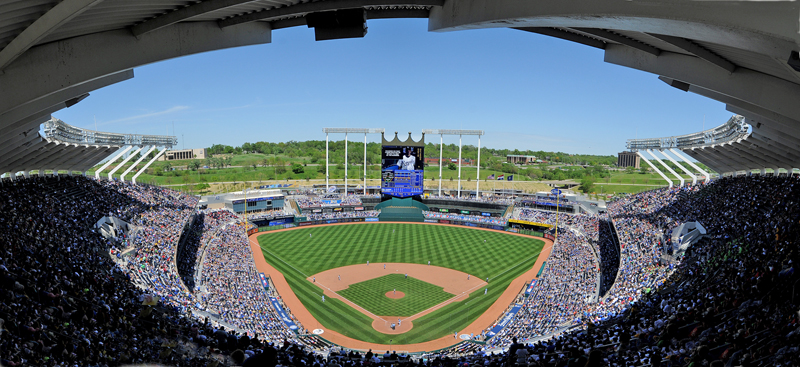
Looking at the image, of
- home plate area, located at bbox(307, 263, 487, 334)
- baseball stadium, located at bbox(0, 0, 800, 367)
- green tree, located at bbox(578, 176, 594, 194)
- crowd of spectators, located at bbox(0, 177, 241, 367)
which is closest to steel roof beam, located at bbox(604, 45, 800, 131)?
baseball stadium, located at bbox(0, 0, 800, 367)

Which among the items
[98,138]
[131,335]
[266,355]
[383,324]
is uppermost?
[98,138]

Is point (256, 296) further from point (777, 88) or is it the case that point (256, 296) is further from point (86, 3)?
point (777, 88)

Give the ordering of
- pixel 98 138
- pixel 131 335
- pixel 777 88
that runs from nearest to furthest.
Answer: pixel 777 88, pixel 131 335, pixel 98 138

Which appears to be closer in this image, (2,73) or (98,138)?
(2,73)

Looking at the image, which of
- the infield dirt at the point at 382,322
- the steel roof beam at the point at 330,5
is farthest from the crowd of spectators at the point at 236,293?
the steel roof beam at the point at 330,5

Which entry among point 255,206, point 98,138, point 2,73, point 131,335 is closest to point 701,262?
point 131,335

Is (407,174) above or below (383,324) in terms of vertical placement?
above
